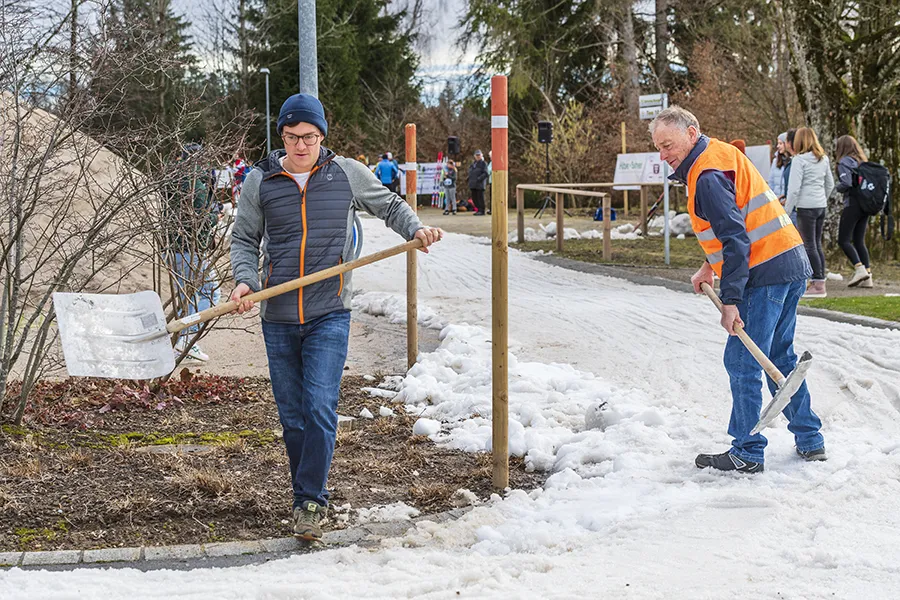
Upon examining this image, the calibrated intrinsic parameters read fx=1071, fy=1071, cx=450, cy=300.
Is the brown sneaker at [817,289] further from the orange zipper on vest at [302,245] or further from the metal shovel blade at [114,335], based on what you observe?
the metal shovel blade at [114,335]

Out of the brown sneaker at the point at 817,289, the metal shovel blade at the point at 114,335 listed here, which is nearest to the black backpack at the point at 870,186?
the brown sneaker at the point at 817,289

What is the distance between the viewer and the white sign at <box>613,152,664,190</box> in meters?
20.3

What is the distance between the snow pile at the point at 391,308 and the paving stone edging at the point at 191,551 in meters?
5.55

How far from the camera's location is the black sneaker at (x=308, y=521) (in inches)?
168

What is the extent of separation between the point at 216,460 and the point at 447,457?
3.90 ft

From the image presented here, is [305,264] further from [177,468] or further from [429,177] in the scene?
[429,177]

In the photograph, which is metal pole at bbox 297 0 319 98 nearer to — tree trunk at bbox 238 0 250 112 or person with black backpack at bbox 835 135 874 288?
person with black backpack at bbox 835 135 874 288

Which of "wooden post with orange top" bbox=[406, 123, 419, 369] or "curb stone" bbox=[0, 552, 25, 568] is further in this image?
"wooden post with orange top" bbox=[406, 123, 419, 369]

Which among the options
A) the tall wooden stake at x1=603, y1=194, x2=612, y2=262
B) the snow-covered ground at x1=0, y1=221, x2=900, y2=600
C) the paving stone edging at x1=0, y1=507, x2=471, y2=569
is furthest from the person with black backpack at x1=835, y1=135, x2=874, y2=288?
the paving stone edging at x1=0, y1=507, x2=471, y2=569

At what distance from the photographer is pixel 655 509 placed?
14.7 feet

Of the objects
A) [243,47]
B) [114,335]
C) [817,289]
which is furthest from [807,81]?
[243,47]

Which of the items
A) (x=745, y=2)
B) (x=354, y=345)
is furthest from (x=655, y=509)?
(x=745, y=2)

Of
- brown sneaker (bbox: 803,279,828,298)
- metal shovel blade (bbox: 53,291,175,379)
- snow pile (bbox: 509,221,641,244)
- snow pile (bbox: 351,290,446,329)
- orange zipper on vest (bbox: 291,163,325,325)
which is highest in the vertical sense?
orange zipper on vest (bbox: 291,163,325,325)

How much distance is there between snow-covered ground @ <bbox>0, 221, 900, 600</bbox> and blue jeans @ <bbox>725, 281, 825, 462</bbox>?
158 millimetres
